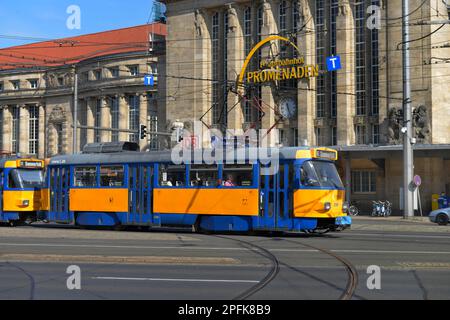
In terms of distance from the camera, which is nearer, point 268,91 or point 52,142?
point 268,91

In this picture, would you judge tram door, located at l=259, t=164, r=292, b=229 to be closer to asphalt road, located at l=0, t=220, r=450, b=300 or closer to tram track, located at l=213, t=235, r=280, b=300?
asphalt road, located at l=0, t=220, r=450, b=300

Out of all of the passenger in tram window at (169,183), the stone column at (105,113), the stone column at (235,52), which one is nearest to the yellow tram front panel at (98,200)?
the passenger in tram window at (169,183)

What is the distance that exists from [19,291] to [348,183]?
113 feet

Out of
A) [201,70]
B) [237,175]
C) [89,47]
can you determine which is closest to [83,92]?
[89,47]

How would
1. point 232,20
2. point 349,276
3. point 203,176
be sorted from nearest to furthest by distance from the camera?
1. point 349,276
2. point 203,176
3. point 232,20

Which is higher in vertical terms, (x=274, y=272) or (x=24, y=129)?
(x=24, y=129)

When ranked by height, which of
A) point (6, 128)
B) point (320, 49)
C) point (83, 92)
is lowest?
point (6, 128)

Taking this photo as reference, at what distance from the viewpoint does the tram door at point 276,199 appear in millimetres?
21609

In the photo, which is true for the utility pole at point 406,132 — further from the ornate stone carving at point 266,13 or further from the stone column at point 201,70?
the stone column at point 201,70

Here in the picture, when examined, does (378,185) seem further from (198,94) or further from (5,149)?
(5,149)

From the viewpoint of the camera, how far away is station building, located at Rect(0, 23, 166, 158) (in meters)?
62.4

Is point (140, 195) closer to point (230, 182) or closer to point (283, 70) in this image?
point (230, 182)

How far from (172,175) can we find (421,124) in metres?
24.1

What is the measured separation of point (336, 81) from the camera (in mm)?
47188
